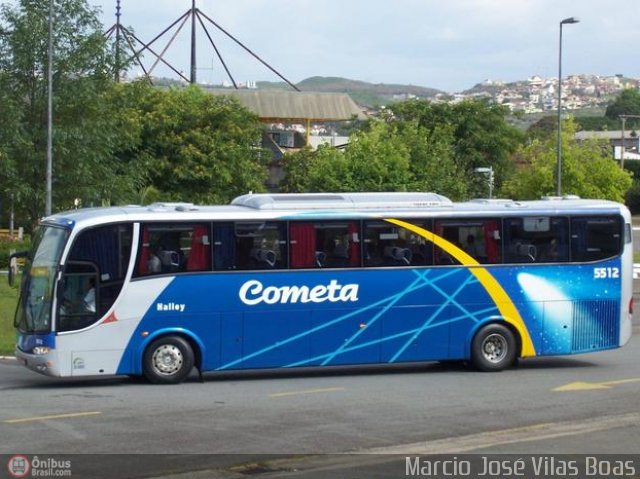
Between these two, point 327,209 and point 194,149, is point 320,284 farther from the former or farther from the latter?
point 194,149

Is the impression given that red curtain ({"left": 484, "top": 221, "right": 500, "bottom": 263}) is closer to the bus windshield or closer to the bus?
the bus

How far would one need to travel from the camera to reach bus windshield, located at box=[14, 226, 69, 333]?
1802 cm

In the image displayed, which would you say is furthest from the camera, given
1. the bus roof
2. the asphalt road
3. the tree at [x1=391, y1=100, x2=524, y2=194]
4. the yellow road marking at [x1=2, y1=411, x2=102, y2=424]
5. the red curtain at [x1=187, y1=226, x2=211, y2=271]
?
the tree at [x1=391, y1=100, x2=524, y2=194]

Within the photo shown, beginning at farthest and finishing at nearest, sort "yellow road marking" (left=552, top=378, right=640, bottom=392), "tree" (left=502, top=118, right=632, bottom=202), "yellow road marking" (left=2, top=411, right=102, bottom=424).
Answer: "tree" (left=502, top=118, right=632, bottom=202) < "yellow road marking" (left=552, top=378, right=640, bottom=392) < "yellow road marking" (left=2, top=411, right=102, bottom=424)

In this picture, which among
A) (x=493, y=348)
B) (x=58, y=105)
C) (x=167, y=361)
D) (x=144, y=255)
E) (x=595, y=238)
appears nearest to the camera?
(x=144, y=255)

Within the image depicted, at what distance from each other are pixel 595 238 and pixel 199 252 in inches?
277

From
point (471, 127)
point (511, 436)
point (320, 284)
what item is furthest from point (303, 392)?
point (471, 127)

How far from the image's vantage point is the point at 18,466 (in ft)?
37.4

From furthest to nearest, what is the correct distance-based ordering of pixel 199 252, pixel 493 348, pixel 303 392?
pixel 493 348, pixel 199 252, pixel 303 392

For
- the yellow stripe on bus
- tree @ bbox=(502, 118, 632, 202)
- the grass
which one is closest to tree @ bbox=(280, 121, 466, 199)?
tree @ bbox=(502, 118, 632, 202)

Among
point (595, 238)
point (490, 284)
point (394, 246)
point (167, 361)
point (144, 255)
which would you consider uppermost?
point (595, 238)

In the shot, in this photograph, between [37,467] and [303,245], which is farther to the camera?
[303,245]

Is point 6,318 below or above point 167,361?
below

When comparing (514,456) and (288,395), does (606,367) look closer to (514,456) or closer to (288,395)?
(288,395)
